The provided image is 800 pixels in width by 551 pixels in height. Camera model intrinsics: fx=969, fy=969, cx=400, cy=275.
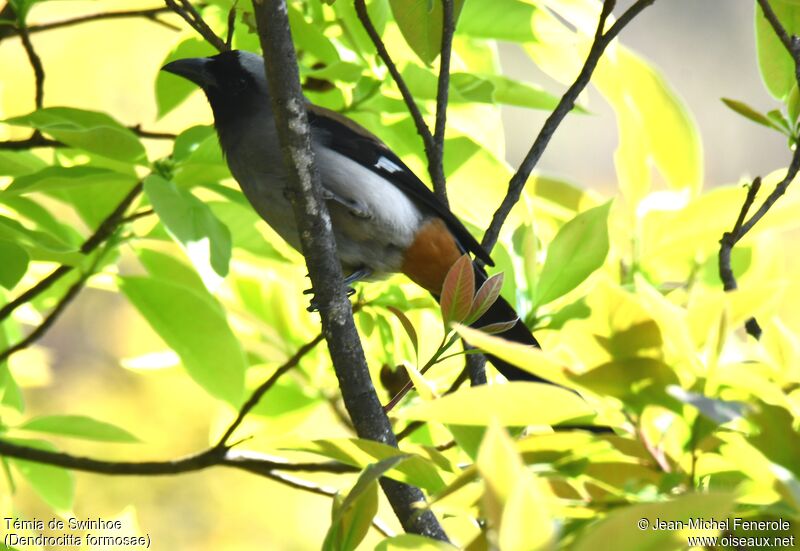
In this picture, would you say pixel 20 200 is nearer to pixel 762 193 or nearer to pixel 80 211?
pixel 80 211

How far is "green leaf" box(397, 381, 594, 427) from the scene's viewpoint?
79 centimetres

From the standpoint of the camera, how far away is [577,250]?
59.0 inches

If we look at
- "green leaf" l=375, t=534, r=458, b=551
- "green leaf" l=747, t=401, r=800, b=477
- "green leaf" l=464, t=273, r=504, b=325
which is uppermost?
"green leaf" l=464, t=273, r=504, b=325

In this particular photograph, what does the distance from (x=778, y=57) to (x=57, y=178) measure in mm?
1098

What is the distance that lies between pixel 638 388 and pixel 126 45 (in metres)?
3.53

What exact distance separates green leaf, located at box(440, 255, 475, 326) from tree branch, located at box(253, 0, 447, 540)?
0.20 m

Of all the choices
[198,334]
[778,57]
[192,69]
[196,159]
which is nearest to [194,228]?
[196,159]

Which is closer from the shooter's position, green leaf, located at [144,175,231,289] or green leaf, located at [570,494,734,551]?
green leaf, located at [570,494,734,551]

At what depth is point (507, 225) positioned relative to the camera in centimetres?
186

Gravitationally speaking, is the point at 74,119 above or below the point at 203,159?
above

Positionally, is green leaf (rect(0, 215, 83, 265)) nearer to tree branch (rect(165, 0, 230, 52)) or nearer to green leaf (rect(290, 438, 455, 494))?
tree branch (rect(165, 0, 230, 52))

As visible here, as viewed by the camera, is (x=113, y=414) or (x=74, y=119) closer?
(x=74, y=119)

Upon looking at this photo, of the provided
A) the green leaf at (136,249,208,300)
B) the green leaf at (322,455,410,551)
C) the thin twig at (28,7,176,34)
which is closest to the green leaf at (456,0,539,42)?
the thin twig at (28,7,176,34)

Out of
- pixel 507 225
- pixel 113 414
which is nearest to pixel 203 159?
pixel 507 225
